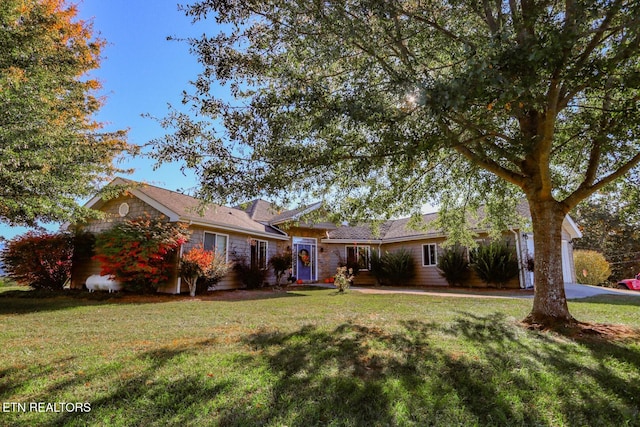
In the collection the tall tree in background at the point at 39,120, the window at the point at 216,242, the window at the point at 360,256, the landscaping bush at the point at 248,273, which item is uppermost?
the tall tree in background at the point at 39,120

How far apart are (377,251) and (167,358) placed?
660 inches

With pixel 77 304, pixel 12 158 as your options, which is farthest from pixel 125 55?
pixel 77 304

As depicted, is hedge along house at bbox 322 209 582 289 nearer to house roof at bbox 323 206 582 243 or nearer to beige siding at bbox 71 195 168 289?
house roof at bbox 323 206 582 243

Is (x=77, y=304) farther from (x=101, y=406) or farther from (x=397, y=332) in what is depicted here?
(x=397, y=332)

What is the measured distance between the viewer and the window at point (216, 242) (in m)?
13.6

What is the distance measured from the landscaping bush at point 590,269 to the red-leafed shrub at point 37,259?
25998 millimetres

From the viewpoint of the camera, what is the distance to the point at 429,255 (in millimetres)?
17875

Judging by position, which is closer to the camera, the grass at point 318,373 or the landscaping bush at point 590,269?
the grass at point 318,373

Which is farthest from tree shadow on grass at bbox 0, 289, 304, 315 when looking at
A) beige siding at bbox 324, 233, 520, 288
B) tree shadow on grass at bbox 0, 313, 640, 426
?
beige siding at bbox 324, 233, 520, 288

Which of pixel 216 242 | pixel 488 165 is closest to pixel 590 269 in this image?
pixel 488 165

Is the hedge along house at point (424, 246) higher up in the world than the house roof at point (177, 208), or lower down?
lower down

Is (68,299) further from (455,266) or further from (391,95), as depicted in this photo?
(455,266)

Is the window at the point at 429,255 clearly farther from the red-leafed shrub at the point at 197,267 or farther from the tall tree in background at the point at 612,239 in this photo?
the tall tree in background at the point at 612,239

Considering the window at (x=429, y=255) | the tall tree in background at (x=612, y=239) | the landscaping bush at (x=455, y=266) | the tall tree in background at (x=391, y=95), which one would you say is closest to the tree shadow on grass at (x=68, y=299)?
the tall tree in background at (x=391, y=95)
